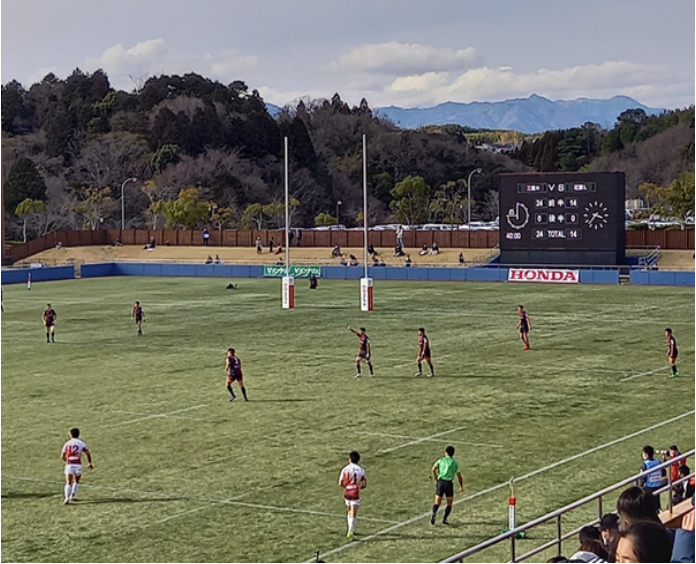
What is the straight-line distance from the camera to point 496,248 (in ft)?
284

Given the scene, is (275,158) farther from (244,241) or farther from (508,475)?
(508,475)

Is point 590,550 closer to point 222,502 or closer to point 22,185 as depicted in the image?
point 222,502

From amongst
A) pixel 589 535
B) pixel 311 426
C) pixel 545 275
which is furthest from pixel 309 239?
pixel 589 535

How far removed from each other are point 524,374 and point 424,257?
2085 inches

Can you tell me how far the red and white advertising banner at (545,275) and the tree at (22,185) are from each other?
60.1 metres

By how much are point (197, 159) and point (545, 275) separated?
62791 millimetres

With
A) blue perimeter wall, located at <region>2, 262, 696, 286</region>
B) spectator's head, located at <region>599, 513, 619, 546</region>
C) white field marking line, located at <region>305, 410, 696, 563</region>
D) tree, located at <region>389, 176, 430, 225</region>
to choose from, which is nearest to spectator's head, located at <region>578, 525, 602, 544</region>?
spectator's head, located at <region>599, 513, 619, 546</region>

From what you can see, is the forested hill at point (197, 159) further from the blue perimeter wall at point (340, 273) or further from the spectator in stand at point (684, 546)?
the spectator in stand at point (684, 546)

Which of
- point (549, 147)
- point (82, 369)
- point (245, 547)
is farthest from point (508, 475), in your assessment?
point (549, 147)

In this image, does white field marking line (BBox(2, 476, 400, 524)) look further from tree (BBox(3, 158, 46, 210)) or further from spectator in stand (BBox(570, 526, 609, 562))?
tree (BBox(3, 158, 46, 210))

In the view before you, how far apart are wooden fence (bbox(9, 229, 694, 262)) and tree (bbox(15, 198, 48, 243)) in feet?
30.9

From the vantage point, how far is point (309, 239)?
9544 centimetres

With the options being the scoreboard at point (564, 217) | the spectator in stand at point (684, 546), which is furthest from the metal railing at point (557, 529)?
the scoreboard at point (564, 217)

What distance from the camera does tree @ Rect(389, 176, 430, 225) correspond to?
11588 centimetres
